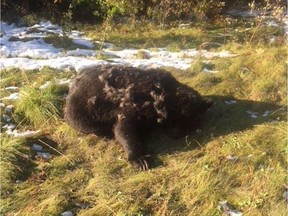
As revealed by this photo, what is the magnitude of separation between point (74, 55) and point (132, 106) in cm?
325

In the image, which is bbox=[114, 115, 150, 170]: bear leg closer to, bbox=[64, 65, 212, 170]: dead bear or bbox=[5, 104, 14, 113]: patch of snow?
bbox=[64, 65, 212, 170]: dead bear

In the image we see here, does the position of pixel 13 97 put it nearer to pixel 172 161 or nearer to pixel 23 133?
pixel 23 133

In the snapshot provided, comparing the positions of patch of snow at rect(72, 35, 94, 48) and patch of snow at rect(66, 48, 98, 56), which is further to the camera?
patch of snow at rect(72, 35, 94, 48)

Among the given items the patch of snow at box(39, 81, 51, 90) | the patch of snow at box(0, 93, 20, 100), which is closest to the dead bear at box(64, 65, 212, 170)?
the patch of snow at box(39, 81, 51, 90)

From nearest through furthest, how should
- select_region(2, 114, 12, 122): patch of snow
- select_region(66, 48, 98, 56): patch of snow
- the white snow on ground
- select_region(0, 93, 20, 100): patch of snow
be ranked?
select_region(2, 114, 12, 122): patch of snow
select_region(0, 93, 20, 100): patch of snow
the white snow on ground
select_region(66, 48, 98, 56): patch of snow

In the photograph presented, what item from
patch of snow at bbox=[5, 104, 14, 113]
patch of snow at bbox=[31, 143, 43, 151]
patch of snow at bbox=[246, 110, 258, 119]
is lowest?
patch of snow at bbox=[31, 143, 43, 151]

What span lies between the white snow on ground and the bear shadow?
1519 mm

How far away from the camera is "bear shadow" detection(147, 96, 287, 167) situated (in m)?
5.54

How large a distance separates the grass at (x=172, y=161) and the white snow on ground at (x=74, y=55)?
1.77 feet

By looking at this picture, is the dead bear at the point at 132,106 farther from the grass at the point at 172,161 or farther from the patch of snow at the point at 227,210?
the patch of snow at the point at 227,210

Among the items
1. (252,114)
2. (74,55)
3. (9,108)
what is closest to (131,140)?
(252,114)

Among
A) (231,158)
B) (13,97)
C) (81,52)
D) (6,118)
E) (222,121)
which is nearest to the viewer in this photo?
(231,158)

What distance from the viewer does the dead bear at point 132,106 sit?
18.2ft

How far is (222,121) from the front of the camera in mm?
5902
